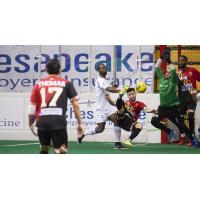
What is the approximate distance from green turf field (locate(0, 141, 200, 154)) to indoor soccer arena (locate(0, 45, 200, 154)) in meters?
0.03

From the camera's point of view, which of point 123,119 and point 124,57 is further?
point 124,57

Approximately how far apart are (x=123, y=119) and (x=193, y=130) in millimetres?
1839

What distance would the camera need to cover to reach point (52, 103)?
34.4 ft

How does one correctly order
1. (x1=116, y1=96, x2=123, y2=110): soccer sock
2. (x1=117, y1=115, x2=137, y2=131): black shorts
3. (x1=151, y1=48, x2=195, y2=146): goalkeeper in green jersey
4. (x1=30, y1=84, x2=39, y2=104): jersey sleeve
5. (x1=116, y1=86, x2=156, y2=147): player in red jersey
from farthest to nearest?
(x1=151, y1=48, x2=195, y2=146): goalkeeper in green jersey → (x1=117, y1=115, x2=137, y2=131): black shorts → (x1=116, y1=86, x2=156, y2=147): player in red jersey → (x1=116, y1=96, x2=123, y2=110): soccer sock → (x1=30, y1=84, x2=39, y2=104): jersey sleeve

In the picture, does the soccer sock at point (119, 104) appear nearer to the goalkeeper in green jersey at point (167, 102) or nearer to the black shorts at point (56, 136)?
the goalkeeper in green jersey at point (167, 102)

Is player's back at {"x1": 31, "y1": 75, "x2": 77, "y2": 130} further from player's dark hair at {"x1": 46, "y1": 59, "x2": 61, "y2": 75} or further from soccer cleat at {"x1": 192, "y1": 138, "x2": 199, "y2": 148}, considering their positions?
soccer cleat at {"x1": 192, "y1": 138, "x2": 199, "y2": 148}

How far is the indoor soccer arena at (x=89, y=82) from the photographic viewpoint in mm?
17709

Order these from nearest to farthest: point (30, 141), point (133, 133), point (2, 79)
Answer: point (133, 133), point (30, 141), point (2, 79)

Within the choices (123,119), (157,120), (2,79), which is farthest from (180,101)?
(2,79)

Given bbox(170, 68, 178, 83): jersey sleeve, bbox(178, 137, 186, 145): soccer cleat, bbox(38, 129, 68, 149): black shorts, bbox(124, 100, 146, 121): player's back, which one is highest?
bbox(170, 68, 178, 83): jersey sleeve

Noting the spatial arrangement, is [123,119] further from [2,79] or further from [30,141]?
[2,79]

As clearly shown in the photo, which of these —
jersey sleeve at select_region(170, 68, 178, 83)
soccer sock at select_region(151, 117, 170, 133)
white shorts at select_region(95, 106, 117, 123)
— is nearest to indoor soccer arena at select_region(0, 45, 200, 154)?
soccer sock at select_region(151, 117, 170, 133)

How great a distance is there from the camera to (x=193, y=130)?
53.3 ft

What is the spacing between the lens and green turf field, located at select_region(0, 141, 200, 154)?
14.9 m
